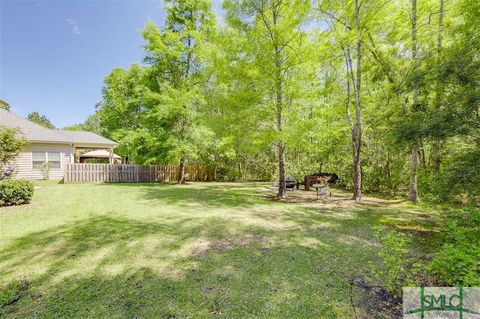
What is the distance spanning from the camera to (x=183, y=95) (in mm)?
14039

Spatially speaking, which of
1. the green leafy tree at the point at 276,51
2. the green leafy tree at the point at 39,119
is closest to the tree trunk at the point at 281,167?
the green leafy tree at the point at 276,51

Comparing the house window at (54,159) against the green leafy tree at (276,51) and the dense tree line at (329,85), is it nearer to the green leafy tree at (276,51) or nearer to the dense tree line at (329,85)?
the dense tree line at (329,85)

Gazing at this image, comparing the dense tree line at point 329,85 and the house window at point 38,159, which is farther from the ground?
the dense tree line at point 329,85

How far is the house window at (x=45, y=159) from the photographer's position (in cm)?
1454

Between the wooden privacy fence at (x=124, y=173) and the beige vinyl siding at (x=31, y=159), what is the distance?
1.76m

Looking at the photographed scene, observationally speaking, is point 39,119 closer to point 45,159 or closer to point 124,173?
point 45,159

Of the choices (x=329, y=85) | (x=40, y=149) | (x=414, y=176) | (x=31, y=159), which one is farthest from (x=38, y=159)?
(x=414, y=176)

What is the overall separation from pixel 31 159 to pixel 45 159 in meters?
0.71

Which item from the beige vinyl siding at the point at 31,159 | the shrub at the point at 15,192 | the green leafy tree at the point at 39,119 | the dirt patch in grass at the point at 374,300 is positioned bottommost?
the dirt patch in grass at the point at 374,300

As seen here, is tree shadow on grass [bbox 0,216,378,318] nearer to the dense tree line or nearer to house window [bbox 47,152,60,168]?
the dense tree line

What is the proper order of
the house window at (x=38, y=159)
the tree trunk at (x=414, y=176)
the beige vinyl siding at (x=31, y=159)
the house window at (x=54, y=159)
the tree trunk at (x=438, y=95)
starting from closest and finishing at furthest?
the tree trunk at (x=438, y=95) < the tree trunk at (x=414, y=176) < the beige vinyl siding at (x=31, y=159) < the house window at (x=38, y=159) < the house window at (x=54, y=159)

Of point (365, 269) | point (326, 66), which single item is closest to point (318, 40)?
point (326, 66)

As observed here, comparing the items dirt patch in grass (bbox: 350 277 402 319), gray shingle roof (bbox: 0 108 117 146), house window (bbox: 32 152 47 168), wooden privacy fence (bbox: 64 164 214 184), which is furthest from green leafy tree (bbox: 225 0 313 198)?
house window (bbox: 32 152 47 168)

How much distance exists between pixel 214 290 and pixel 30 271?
284 centimetres
